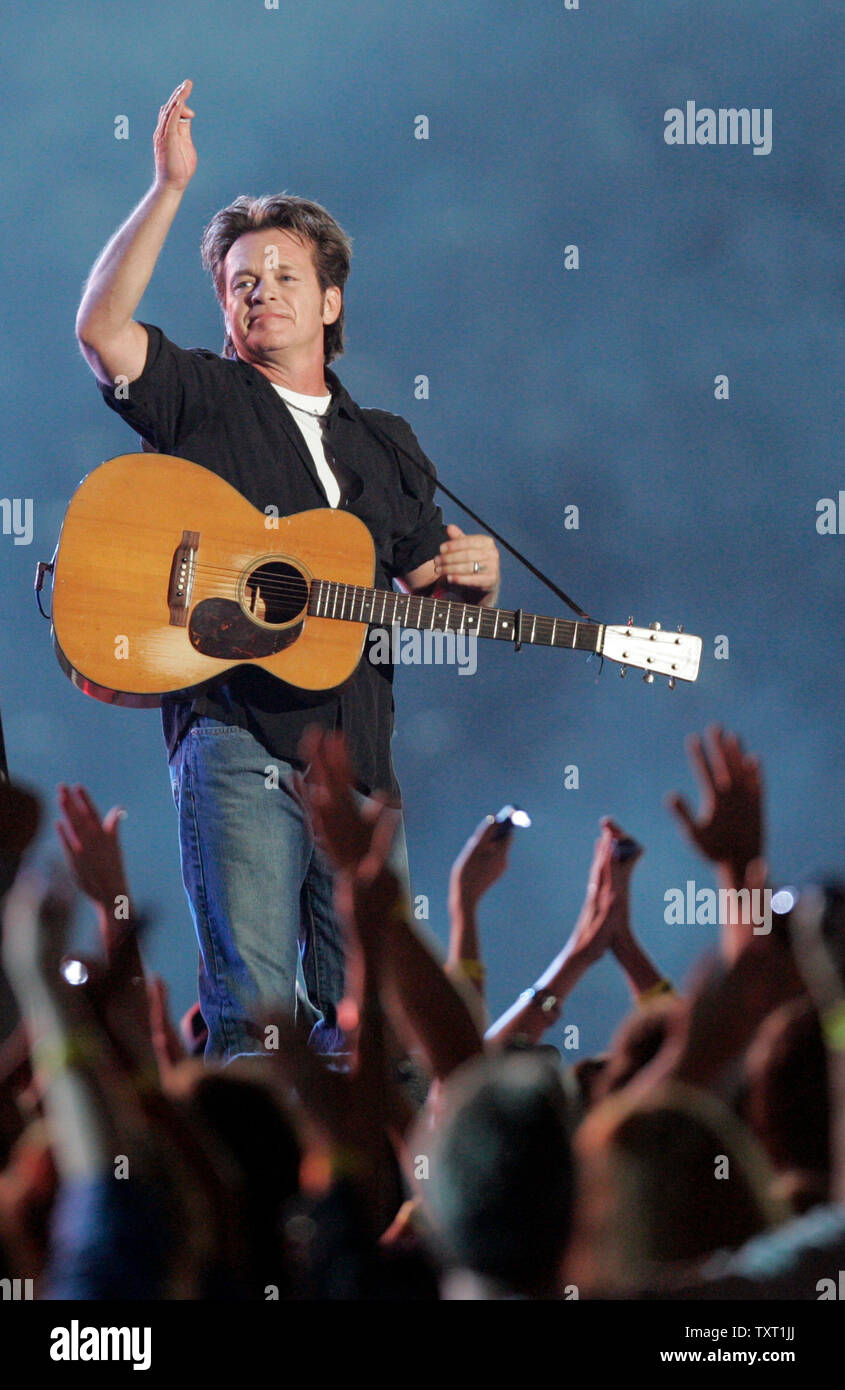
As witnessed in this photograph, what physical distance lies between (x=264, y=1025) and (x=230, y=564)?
3.28 ft

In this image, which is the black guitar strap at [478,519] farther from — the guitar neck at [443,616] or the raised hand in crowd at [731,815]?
the raised hand in crowd at [731,815]

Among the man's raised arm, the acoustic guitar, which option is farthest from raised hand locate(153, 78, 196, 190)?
the acoustic guitar

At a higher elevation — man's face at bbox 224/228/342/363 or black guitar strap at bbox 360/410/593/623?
man's face at bbox 224/228/342/363

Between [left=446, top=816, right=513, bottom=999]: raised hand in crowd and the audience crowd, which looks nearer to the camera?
the audience crowd

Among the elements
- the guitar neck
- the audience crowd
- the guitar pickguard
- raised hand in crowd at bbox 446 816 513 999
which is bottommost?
the audience crowd

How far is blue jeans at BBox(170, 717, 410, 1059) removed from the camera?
111 inches

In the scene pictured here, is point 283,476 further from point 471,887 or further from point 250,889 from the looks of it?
point 471,887

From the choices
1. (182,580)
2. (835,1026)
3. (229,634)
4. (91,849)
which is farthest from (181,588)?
(835,1026)

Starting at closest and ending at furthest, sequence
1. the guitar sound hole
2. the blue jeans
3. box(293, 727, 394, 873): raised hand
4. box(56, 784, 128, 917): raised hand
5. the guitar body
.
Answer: box(293, 727, 394, 873): raised hand, box(56, 784, 128, 917): raised hand, the blue jeans, the guitar body, the guitar sound hole

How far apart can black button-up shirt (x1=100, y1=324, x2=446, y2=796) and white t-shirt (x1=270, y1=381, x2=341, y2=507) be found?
0.08 ft

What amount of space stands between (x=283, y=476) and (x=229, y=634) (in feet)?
1.38

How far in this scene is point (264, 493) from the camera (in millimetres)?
3262

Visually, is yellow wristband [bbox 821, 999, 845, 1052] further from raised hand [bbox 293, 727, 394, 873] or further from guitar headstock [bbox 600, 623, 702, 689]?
guitar headstock [bbox 600, 623, 702, 689]
